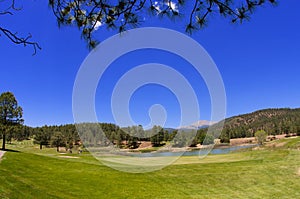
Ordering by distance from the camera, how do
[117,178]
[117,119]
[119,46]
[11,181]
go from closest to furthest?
1. [119,46]
2. [117,119]
3. [11,181]
4. [117,178]

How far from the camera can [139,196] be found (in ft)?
49.8

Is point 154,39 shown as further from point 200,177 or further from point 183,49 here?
point 200,177

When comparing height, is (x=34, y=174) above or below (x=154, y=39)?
below

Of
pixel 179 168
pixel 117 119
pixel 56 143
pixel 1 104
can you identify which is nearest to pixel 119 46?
pixel 117 119

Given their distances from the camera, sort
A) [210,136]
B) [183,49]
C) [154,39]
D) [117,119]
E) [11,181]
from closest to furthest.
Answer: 1. [183,49]
2. [154,39]
3. [117,119]
4. [11,181]
5. [210,136]

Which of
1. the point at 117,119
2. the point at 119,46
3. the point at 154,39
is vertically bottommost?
the point at 117,119

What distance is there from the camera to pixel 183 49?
10203mm

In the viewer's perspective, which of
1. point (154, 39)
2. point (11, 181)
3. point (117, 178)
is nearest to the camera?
point (154, 39)

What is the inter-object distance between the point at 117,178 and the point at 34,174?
609 centimetres

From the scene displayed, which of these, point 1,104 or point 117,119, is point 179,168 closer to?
point 117,119

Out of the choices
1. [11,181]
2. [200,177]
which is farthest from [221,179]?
[11,181]

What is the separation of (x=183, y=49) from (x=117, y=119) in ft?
16.5

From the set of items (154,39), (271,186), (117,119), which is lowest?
(271,186)

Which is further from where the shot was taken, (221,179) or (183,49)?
(221,179)
